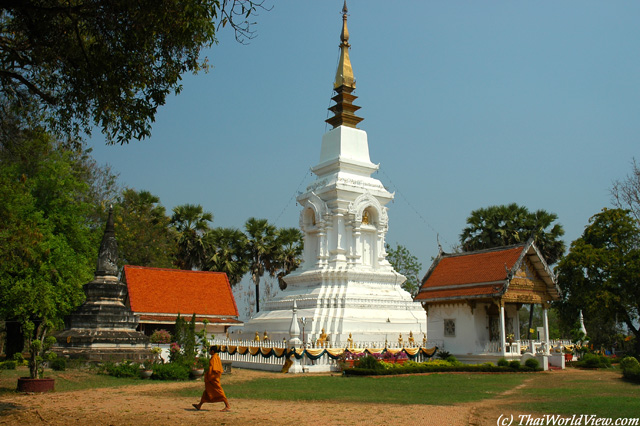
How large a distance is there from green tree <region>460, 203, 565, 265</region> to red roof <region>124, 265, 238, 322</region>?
1700 centimetres

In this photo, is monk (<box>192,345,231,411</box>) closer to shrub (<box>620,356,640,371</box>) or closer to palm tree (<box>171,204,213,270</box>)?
shrub (<box>620,356,640,371</box>)

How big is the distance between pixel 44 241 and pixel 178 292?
25.0ft

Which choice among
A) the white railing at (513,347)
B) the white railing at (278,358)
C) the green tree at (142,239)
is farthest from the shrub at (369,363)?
the green tree at (142,239)

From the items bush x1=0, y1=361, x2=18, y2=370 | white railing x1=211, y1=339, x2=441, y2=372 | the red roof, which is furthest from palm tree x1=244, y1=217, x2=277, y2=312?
bush x1=0, y1=361, x2=18, y2=370

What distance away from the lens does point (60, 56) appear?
1093 cm

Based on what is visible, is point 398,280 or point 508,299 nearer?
point 508,299

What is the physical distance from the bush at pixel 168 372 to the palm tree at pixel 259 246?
24.7 metres

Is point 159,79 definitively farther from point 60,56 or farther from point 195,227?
point 195,227

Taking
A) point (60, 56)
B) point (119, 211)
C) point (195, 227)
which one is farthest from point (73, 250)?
point (60, 56)

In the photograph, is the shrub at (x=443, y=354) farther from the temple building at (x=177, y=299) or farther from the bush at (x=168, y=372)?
the temple building at (x=177, y=299)

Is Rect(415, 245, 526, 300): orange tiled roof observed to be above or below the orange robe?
above

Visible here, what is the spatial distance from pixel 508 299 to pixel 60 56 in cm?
1730

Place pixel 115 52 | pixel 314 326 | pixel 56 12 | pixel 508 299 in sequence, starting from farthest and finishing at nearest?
pixel 314 326
pixel 508 299
pixel 115 52
pixel 56 12

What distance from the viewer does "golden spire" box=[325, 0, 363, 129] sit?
33562 mm
